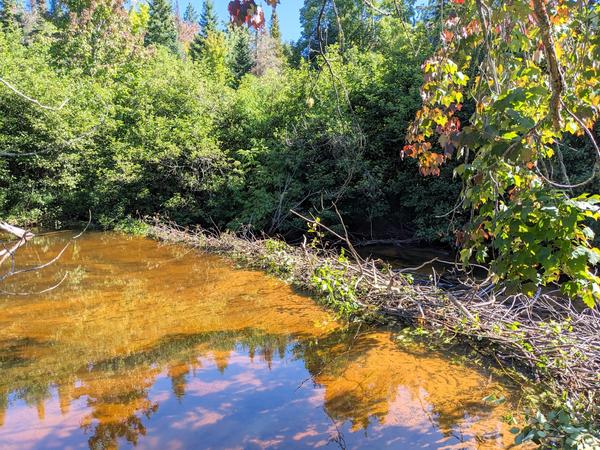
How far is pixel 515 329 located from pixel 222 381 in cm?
260

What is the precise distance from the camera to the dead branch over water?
143 inches

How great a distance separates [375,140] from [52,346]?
32.9ft

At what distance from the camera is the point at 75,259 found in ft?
32.7

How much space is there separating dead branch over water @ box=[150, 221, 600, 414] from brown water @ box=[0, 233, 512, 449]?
16.0 inches

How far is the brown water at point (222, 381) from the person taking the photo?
10.4 feet

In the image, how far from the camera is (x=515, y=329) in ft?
13.6

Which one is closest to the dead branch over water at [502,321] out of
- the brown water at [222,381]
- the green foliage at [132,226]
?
the brown water at [222,381]

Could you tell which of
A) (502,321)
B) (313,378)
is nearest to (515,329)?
(502,321)

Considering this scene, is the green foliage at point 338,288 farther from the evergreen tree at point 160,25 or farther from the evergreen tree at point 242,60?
the evergreen tree at point 160,25

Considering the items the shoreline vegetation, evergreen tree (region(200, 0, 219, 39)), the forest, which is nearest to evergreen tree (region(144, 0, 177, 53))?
evergreen tree (region(200, 0, 219, 39))

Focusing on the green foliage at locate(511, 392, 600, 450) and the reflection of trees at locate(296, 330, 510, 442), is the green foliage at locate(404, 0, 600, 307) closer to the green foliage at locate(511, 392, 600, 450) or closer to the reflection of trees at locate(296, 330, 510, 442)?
the green foliage at locate(511, 392, 600, 450)

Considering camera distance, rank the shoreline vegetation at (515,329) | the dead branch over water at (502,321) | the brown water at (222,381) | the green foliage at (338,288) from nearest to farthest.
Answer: the shoreline vegetation at (515,329) < the brown water at (222,381) < the dead branch over water at (502,321) < the green foliage at (338,288)

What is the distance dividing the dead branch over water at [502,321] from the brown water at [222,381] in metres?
0.41

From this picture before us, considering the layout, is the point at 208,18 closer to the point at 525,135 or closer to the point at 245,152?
the point at 245,152
